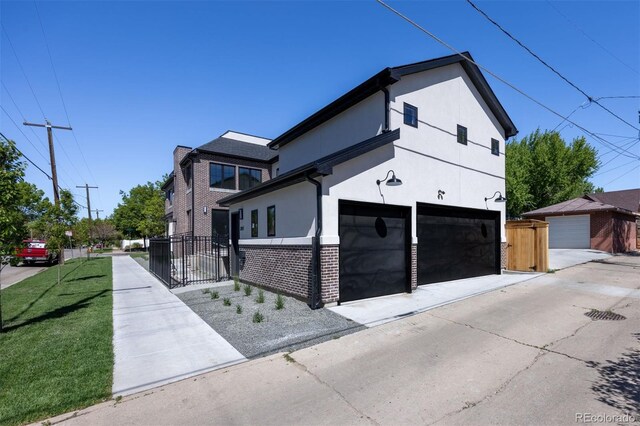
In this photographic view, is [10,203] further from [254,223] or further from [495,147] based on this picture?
[495,147]

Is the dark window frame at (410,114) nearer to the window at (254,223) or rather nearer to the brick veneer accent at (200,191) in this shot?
the window at (254,223)

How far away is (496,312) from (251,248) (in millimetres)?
8345

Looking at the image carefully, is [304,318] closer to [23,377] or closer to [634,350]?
[23,377]

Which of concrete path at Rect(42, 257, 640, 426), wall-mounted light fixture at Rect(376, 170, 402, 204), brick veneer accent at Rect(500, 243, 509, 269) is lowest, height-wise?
concrete path at Rect(42, 257, 640, 426)

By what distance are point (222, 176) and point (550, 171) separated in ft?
113

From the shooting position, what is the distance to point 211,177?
20.1 metres

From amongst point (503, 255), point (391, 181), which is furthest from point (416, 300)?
point (503, 255)

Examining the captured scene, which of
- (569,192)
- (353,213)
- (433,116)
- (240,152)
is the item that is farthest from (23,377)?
(569,192)

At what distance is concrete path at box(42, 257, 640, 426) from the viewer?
3.60 meters

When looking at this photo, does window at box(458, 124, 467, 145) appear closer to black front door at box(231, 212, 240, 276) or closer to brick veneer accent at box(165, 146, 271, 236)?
black front door at box(231, 212, 240, 276)

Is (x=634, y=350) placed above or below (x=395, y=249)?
below

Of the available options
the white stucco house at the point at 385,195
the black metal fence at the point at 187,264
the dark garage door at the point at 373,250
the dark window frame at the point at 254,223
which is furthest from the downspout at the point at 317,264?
the black metal fence at the point at 187,264

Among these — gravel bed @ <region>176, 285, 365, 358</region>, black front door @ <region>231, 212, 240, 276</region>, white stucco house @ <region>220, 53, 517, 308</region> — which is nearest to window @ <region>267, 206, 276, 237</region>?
white stucco house @ <region>220, 53, 517, 308</region>

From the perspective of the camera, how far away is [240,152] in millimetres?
21438
